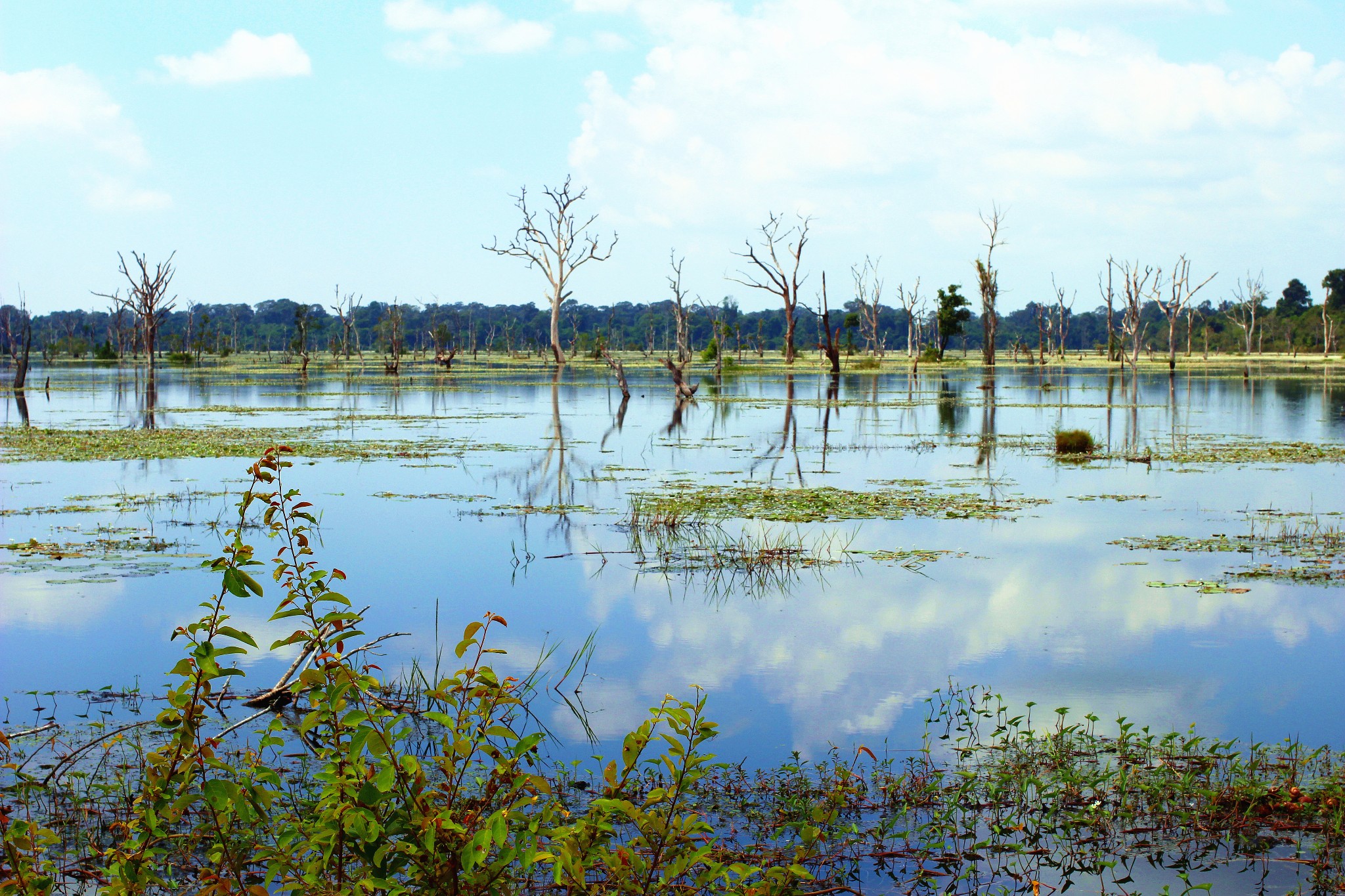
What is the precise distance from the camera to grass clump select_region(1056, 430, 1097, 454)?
18.2 metres

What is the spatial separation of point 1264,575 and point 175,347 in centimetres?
9118

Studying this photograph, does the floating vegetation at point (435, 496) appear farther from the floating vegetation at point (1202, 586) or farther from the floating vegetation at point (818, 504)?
the floating vegetation at point (1202, 586)

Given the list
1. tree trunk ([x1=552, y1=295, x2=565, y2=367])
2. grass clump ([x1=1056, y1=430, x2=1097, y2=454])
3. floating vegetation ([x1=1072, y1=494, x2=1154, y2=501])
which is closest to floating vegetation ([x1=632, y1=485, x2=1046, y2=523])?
floating vegetation ([x1=1072, y1=494, x2=1154, y2=501])

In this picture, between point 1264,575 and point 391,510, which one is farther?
point 391,510

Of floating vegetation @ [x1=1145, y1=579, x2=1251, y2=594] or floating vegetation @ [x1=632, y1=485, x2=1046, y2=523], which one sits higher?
floating vegetation @ [x1=632, y1=485, x2=1046, y2=523]

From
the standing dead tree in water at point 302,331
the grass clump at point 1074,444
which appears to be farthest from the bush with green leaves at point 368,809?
the standing dead tree in water at point 302,331

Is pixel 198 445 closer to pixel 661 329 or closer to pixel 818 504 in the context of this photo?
pixel 818 504

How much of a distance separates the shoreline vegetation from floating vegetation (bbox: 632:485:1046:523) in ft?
18.3

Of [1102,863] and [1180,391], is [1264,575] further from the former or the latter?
[1180,391]

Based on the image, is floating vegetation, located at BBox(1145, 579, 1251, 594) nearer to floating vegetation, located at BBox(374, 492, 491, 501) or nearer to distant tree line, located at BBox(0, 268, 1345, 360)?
floating vegetation, located at BBox(374, 492, 491, 501)

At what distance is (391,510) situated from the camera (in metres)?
12.6

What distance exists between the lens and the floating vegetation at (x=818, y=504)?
12.0 meters

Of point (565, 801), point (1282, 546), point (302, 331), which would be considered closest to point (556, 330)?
point (302, 331)

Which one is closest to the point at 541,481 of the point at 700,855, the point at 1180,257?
the point at 700,855
